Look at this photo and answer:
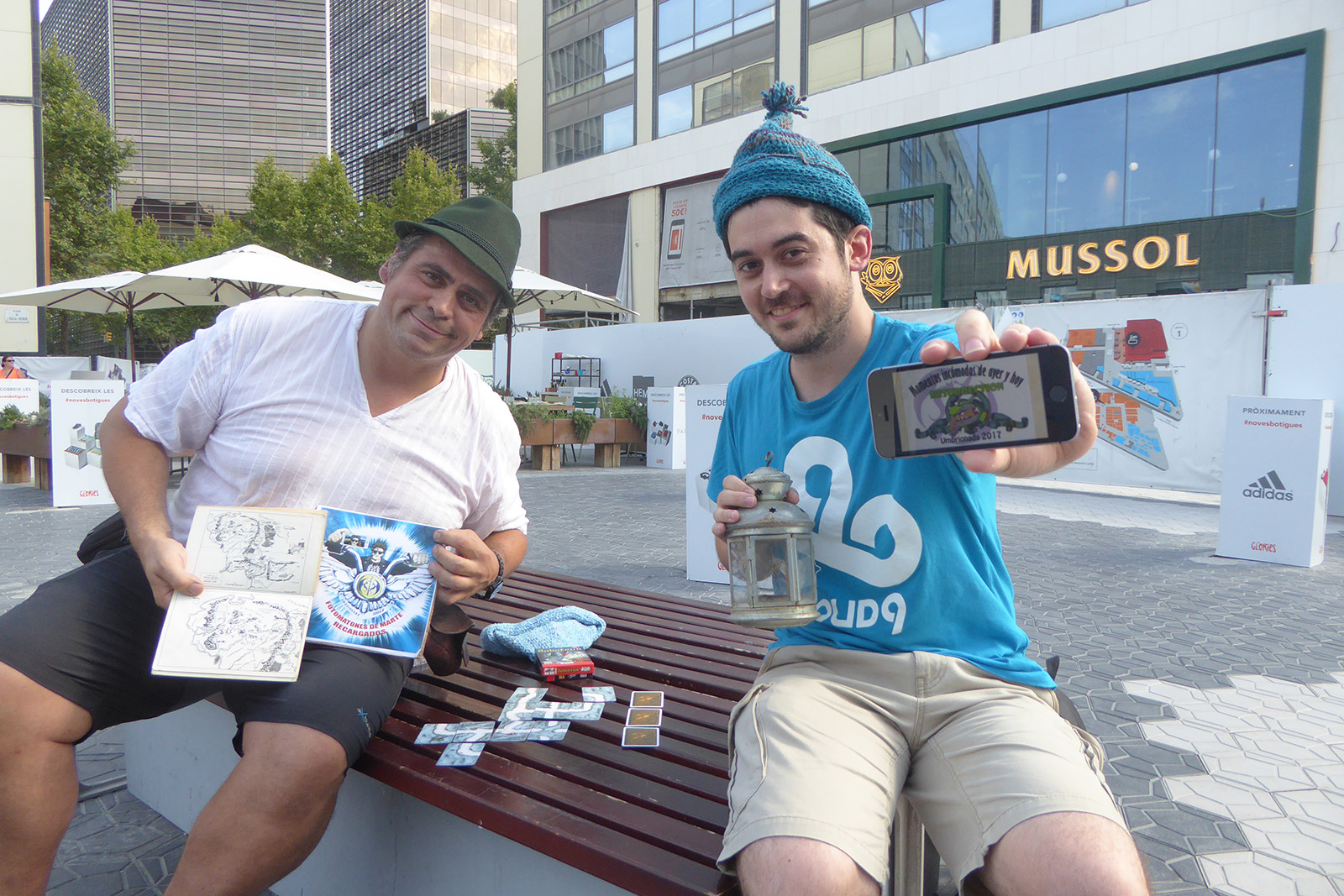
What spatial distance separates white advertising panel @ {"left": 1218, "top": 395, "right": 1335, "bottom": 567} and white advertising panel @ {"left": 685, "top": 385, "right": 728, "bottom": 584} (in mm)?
4534

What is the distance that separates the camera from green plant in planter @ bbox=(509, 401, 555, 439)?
1390 cm

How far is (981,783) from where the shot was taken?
154 cm

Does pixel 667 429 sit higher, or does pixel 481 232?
pixel 481 232

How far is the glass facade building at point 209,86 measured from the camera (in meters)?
94.8

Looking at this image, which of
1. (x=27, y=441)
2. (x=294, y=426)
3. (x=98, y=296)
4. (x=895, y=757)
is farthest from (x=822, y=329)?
(x=98, y=296)

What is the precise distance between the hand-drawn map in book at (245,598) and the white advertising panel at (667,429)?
40.7ft

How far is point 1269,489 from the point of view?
7.19 metres

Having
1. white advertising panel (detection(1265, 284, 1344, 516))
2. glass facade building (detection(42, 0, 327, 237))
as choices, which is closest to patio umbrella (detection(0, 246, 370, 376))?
white advertising panel (detection(1265, 284, 1344, 516))

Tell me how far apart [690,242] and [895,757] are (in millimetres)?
28198

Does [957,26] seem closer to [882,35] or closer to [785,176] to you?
[882,35]

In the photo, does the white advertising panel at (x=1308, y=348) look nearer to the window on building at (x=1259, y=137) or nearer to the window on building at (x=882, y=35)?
the window on building at (x=1259, y=137)

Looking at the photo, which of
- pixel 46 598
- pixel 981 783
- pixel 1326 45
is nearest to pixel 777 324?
pixel 981 783

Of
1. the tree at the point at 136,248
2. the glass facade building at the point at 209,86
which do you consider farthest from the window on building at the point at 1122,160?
the glass facade building at the point at 209,86

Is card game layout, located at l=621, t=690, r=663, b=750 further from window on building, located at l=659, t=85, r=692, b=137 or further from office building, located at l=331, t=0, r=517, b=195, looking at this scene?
office building, located at l=331, t=0, r=517, b=195
